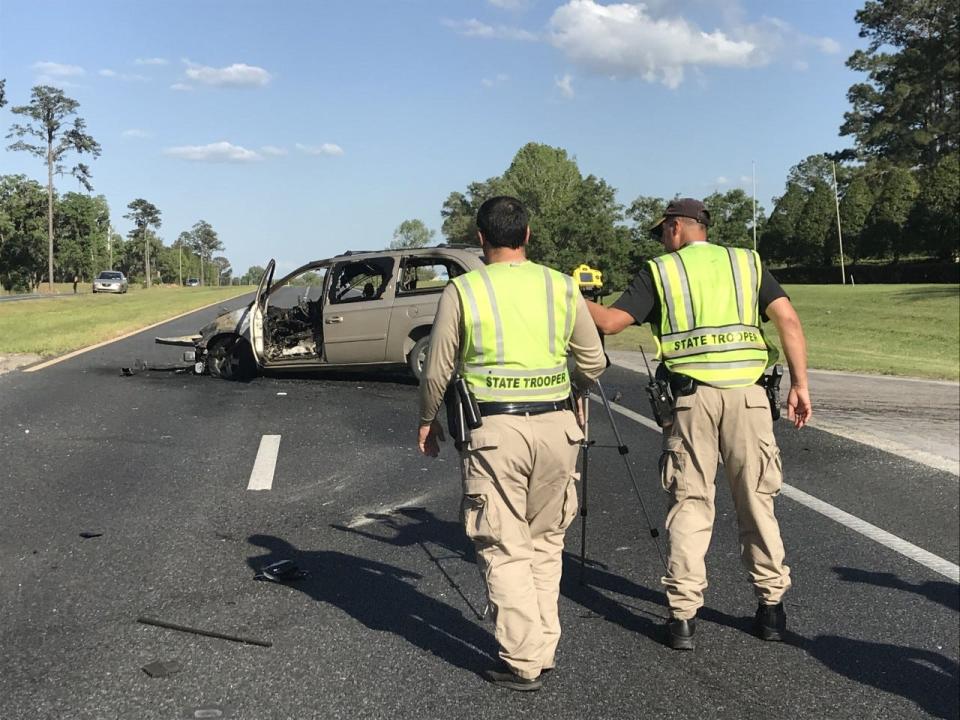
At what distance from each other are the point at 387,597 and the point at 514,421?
1.42 meters

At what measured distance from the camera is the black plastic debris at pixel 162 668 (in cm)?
373

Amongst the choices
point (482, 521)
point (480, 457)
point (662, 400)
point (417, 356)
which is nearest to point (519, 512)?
point (482, 521)

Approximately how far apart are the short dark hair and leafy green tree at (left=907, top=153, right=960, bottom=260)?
4853cm

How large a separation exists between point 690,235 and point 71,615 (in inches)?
128

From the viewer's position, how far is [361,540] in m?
5.64

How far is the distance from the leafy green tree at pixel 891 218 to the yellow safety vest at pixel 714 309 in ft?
175

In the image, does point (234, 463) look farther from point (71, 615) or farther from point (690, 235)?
point (690, 235)

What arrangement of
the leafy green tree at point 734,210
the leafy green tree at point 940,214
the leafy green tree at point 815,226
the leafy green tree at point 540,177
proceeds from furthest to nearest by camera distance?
the leafy green tree at point 540,177
the leafy green tree at point 734,210
the leafy green tree at point 815,226
the leafy green tree at point 940,214

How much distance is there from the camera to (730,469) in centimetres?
427

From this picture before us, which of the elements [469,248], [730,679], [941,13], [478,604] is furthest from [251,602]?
[941,13]

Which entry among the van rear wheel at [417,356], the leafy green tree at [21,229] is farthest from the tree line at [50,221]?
the van rear wheel at [417,356]

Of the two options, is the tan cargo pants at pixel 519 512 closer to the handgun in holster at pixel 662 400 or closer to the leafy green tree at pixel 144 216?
the handgun in holster at pixel 662 400

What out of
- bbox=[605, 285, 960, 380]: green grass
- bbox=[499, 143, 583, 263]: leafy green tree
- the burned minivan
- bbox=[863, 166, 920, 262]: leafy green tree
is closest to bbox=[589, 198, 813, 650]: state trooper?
the burned minivan

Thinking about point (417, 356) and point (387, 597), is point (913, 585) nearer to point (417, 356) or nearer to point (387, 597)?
point (387, 597)
